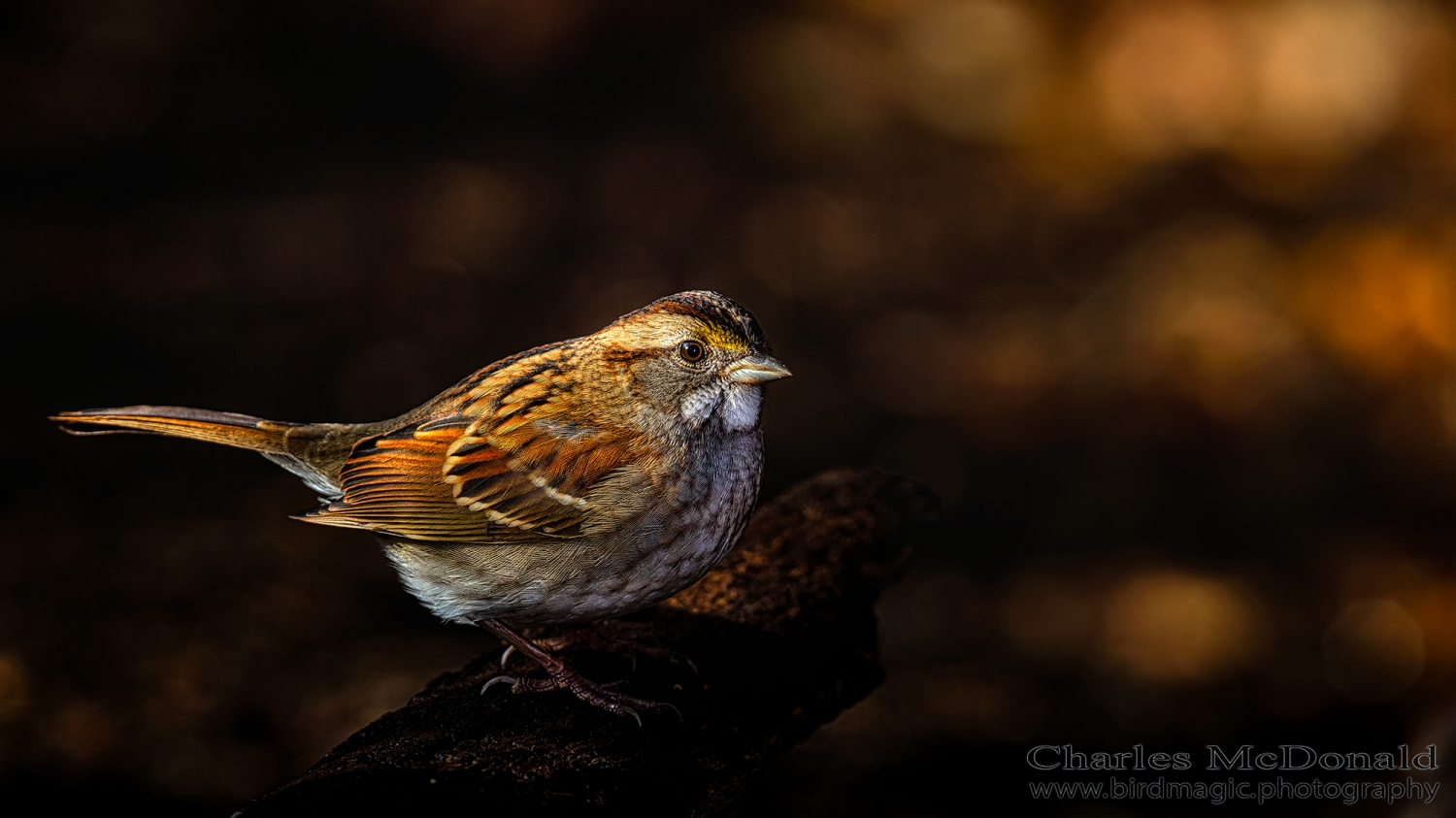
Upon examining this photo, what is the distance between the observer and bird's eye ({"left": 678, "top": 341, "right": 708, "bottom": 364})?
3.25 metres

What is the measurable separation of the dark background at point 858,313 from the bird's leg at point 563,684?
220cm

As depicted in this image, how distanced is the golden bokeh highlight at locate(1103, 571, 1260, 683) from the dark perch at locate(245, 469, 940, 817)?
108 inches

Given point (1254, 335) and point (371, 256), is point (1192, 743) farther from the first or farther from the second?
point (371, 256)

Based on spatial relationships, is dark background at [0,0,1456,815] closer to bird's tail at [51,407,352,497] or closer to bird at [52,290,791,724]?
bird's tail at [51,407,352,497]

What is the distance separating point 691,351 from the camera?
3258 millimetres

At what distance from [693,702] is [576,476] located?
693 millimetres

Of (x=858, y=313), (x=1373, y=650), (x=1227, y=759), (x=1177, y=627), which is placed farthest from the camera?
(x=858, y=313)

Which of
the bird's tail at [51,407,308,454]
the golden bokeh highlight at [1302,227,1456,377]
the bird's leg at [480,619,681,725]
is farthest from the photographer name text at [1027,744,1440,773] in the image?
the bird's tail at [51,407,308,454]

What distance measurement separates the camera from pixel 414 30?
7.77 meters

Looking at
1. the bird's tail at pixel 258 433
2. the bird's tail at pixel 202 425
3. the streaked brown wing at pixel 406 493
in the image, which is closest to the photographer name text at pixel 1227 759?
the streaked brown wing at pixel 406 493

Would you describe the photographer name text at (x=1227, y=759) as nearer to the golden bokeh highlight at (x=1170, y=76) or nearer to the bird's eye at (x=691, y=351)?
the bird's eye at (x=691, y=351)

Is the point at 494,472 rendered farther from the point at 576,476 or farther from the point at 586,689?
the point at 586,689

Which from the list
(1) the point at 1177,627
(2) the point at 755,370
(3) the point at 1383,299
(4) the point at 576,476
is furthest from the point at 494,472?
(3) the point at 1383,299

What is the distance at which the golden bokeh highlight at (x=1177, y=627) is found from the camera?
6035mm
